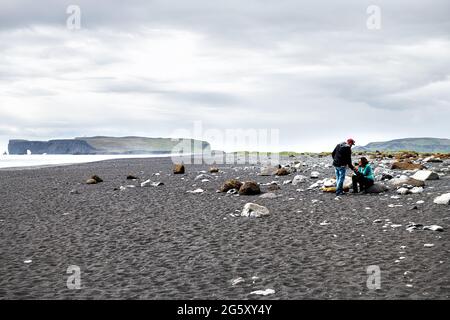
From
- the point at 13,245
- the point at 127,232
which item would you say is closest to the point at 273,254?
the point at 127,232

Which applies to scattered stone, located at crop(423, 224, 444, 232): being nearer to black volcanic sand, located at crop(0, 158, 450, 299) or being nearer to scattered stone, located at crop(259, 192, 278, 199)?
black volcanic sand, located at crop(0, 158, 450, 299)

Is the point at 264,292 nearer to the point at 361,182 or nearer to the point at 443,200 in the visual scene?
the point at 443,200

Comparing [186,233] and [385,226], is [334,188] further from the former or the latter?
[186,233]

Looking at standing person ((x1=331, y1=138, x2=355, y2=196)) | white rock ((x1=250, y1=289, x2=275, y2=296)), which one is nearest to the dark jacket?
standing person ((x1=331, y1=138, x2=355, y2=196))

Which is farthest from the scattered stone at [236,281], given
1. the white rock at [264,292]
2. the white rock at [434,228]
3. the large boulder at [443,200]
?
the large boulder at [443,200]

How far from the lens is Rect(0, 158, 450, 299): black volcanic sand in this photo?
24.3 ft

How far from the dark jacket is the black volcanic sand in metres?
2.13

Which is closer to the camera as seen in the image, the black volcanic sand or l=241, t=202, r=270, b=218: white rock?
the black volcanic sand

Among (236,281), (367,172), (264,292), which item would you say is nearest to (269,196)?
(367,172)

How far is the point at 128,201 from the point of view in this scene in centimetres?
1844

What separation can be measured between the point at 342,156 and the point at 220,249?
11055mm

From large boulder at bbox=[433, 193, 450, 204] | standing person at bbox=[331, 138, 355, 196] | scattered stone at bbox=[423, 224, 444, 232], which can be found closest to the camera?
scattered stone at bbox=[423, 224, 444, 232]

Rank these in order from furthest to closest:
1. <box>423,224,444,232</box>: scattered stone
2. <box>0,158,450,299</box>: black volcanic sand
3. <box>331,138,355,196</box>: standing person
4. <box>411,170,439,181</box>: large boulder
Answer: <box>411,170,439,181</box>: large boulder, <box>331,138,355,196</box>: standing person, <box>423,224,444,232</box>: scattered stone, <box>0,158,450,299</box>: black volcanic sand

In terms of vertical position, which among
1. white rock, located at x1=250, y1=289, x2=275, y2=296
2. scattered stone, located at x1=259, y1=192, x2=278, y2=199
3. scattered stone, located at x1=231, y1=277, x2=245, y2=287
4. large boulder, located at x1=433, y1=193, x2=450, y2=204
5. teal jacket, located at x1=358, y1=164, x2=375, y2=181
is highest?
teal jacket, located at x1=358, y1=164, x2=375, y2=181
